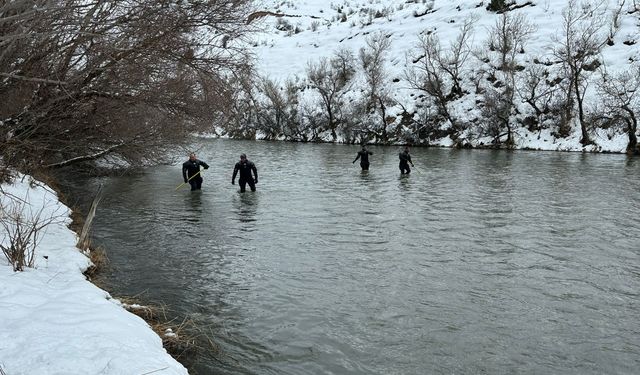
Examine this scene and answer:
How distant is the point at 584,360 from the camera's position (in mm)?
5941

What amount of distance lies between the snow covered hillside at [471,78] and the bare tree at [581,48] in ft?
0.47

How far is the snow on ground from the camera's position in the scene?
4051 millimetres

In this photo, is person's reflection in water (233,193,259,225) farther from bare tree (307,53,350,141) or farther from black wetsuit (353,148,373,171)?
bare tree (307,53,350,141)

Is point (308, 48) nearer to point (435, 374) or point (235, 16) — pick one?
point (235, 16)

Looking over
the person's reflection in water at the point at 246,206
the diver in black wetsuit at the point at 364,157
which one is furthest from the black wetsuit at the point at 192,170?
the diver in black wetsuit at the point at 364,157

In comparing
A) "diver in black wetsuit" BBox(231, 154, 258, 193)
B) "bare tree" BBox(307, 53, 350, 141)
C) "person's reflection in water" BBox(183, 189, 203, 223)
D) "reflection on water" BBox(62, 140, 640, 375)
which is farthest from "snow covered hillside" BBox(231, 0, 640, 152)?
"reflection on water" BBox(62, 140, 640, 375)

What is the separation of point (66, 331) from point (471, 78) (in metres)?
52.1

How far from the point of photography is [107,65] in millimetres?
9828

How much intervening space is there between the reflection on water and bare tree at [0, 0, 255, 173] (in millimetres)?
2956

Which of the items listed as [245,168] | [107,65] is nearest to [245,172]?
[245,168]

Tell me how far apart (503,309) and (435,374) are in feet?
7.47

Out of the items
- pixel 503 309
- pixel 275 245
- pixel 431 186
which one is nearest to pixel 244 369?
pixel 503 309

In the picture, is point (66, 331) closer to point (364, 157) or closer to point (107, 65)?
point (107, 65)

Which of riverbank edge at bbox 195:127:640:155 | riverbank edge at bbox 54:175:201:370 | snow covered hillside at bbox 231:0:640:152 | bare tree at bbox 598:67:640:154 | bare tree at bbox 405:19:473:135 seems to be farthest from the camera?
bare tree at bbox 405:19:473:135
